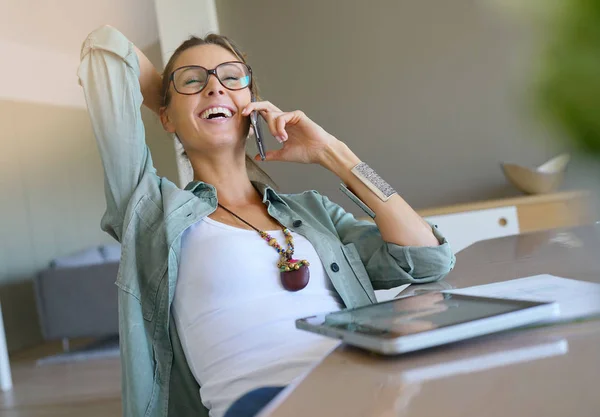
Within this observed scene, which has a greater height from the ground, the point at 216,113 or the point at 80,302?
the point at 216,113

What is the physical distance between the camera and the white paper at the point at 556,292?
0.68m

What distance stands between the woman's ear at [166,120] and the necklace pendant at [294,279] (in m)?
0.53

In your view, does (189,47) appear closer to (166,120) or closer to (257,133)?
(166,120)

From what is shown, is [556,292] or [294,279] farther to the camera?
[294,279]

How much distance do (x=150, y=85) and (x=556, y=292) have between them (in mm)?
1119

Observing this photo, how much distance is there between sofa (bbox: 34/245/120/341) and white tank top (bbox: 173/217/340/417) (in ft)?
10.3

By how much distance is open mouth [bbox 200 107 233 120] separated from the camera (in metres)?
1.41

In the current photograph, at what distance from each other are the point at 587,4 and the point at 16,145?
216 inches

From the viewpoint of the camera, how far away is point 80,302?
13.8 ft

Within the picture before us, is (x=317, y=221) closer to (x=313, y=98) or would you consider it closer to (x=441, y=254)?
(x=441, y=254)

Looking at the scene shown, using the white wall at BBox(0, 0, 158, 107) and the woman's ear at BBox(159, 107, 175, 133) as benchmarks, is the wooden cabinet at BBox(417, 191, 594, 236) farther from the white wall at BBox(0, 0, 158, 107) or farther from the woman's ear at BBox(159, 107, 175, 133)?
the white wall at BBox(0, 0, 158, 107)

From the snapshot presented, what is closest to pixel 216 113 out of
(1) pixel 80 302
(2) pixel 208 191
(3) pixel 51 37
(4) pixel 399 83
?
(2) pixel 208 191

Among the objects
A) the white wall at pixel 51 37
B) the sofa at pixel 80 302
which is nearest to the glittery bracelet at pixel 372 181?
the sofa at pixel 80 302

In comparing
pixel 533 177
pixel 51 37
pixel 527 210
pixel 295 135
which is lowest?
pixel 527 210
